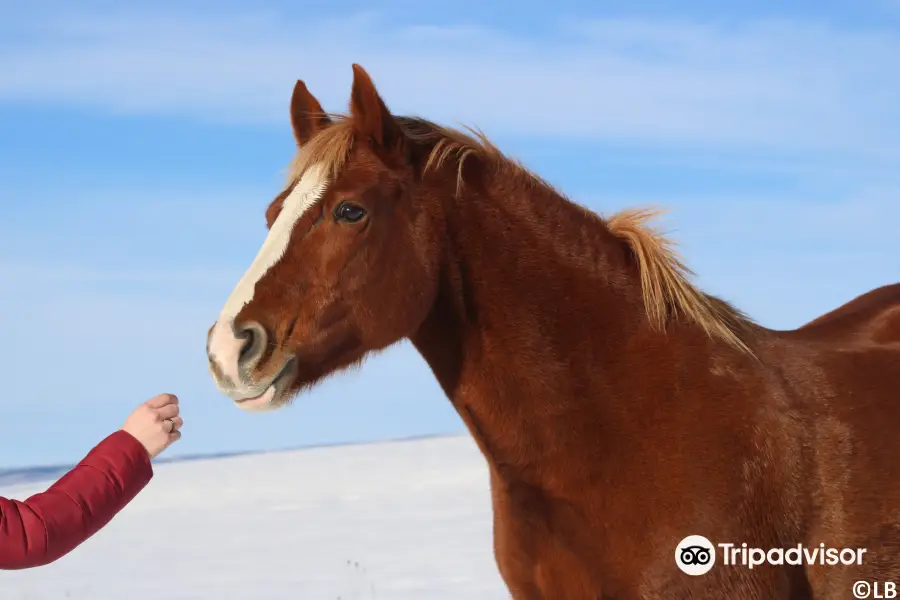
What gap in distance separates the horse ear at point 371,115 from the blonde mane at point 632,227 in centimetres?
6

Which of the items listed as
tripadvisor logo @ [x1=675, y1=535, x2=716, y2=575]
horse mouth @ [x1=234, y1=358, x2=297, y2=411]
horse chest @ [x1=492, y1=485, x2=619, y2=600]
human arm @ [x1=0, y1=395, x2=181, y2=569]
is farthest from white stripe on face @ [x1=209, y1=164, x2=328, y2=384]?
tripadvisor logo @ [x1=675, y1=535, x2=716, y2=575]

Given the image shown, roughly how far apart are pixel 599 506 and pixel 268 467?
13.5 m

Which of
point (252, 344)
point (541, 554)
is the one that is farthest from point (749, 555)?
point (252, 344)

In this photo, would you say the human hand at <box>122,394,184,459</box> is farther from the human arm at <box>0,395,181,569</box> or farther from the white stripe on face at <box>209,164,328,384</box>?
the white stripe on face at <box>209,164,328,384</box>

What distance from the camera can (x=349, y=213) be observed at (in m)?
3.29

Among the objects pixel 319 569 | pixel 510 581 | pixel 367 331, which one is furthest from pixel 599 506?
pixel 319 569

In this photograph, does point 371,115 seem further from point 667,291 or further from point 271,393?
point 667,291

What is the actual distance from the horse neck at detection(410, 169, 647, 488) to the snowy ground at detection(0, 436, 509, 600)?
14.1ft

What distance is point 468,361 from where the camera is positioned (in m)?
3.36

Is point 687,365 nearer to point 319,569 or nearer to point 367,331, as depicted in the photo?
point 367,331

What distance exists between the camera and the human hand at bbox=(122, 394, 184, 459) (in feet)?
8.46

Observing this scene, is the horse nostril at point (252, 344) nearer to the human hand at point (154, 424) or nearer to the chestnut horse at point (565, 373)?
the chestnut horse at point (565, 373)

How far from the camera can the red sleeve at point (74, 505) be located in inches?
93.6

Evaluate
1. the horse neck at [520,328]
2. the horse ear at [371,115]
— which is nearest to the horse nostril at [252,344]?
the horse neck at [520,328]
